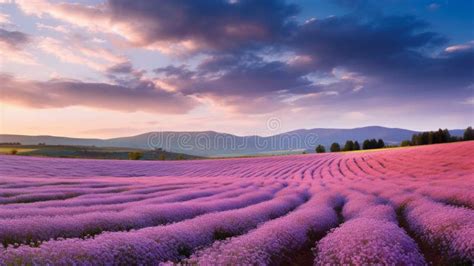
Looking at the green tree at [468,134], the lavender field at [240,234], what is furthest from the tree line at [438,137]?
the lavender field at [240,234]

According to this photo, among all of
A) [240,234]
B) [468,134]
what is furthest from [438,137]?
[240,234]

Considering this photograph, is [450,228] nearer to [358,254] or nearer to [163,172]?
[358,254]

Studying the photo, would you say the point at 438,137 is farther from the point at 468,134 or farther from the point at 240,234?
the point at 240,234

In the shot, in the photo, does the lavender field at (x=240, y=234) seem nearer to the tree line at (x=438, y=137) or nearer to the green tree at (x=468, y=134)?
the tree line at (x=438, y=137)

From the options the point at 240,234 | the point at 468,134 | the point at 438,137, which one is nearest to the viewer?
the point at 240,234

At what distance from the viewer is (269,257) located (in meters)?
6.24

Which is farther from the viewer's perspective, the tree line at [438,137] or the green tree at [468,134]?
the green tree at [468,134]

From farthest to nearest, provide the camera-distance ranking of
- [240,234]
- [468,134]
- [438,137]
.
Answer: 1. [468,134]
2. [438,137]
3. [240,234]

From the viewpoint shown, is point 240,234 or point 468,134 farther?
point 468,134

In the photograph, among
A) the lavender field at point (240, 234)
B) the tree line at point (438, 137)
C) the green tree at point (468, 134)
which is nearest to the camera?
the lavender field at point (240, 234)

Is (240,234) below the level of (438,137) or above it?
below

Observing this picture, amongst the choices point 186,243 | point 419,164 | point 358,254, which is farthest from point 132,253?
point 419,164

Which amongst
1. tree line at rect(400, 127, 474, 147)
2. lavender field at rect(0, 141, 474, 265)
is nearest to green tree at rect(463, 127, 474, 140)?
tree line at rect(400, 127, 474, 147)

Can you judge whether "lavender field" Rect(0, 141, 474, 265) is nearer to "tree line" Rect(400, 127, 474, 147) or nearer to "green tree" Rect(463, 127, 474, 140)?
"tree line" Rect(400, 127, 474, 147)
